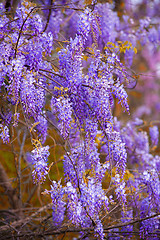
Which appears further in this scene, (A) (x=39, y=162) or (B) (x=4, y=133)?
(B) (x=4, y=133)

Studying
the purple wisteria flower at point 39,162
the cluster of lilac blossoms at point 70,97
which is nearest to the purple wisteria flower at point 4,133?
the cluster of lilac blossoms at point 70,97

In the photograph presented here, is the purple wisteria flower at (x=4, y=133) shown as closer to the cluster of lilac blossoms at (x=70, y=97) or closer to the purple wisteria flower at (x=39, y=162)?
the cluster of lilac blossoms at (x=70, y=97)

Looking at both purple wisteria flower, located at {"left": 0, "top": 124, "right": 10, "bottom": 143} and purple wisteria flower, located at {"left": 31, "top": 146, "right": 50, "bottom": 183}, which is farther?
purple wisteria flower, located at {"left": 0, "top": 124, "right": 10, "bottom": 143}

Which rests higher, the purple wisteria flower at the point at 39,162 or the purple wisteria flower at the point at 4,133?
the purple wisteria flower at the point at 4,133

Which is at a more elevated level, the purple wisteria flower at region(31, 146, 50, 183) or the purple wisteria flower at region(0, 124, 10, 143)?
the purple wisteria flower at region(0, 124, 10, 143)

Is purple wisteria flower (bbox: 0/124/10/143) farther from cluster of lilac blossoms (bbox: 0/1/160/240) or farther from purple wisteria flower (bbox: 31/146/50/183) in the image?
purple wisteria flower (bbox: 31/146/50/183)

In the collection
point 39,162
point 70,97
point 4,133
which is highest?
point 70,97

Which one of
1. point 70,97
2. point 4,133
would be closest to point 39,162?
point 4,133

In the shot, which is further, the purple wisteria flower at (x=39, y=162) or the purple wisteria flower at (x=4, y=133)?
the purple wisteria flower at (x=4, y=133)

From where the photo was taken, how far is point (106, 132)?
2369 mm

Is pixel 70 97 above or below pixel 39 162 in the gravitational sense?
above

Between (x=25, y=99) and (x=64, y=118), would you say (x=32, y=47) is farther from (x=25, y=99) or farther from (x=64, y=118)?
(x=64, y=118)

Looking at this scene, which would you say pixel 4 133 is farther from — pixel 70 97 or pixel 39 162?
pixel 70 97

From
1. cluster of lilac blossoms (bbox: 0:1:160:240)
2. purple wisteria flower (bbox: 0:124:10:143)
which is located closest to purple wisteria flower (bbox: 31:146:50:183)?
cluster of lilac blossoms (bbox: 0:1:160:240)
